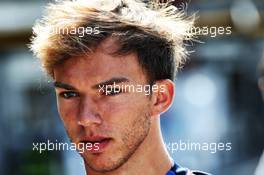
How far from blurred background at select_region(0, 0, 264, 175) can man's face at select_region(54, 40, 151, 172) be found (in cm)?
13

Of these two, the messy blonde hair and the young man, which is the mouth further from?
the messy blonde hair

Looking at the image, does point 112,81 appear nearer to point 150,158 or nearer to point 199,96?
point 150,158

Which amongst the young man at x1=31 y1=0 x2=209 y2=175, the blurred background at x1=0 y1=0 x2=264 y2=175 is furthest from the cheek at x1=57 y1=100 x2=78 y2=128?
the blurred background at x1=0 y1=0 x2=264 y2=175

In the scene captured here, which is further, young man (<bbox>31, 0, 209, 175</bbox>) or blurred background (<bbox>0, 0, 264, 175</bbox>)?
blurred background (<bbox>0, 0, 264, 175</bbox>)

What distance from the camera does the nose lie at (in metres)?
1.13

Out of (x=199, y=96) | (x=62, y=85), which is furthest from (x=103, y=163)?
(x=199, y=96)

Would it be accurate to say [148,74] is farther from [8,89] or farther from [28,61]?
[8,89]

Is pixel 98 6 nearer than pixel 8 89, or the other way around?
pixel 98 6

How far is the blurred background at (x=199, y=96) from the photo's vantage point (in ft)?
4.36

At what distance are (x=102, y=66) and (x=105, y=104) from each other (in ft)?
0.19

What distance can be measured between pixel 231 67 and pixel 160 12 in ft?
1.29

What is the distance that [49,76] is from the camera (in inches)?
46.8

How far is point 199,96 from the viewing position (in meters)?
1.51

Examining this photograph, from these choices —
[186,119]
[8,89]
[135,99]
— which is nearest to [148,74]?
[135,99]
